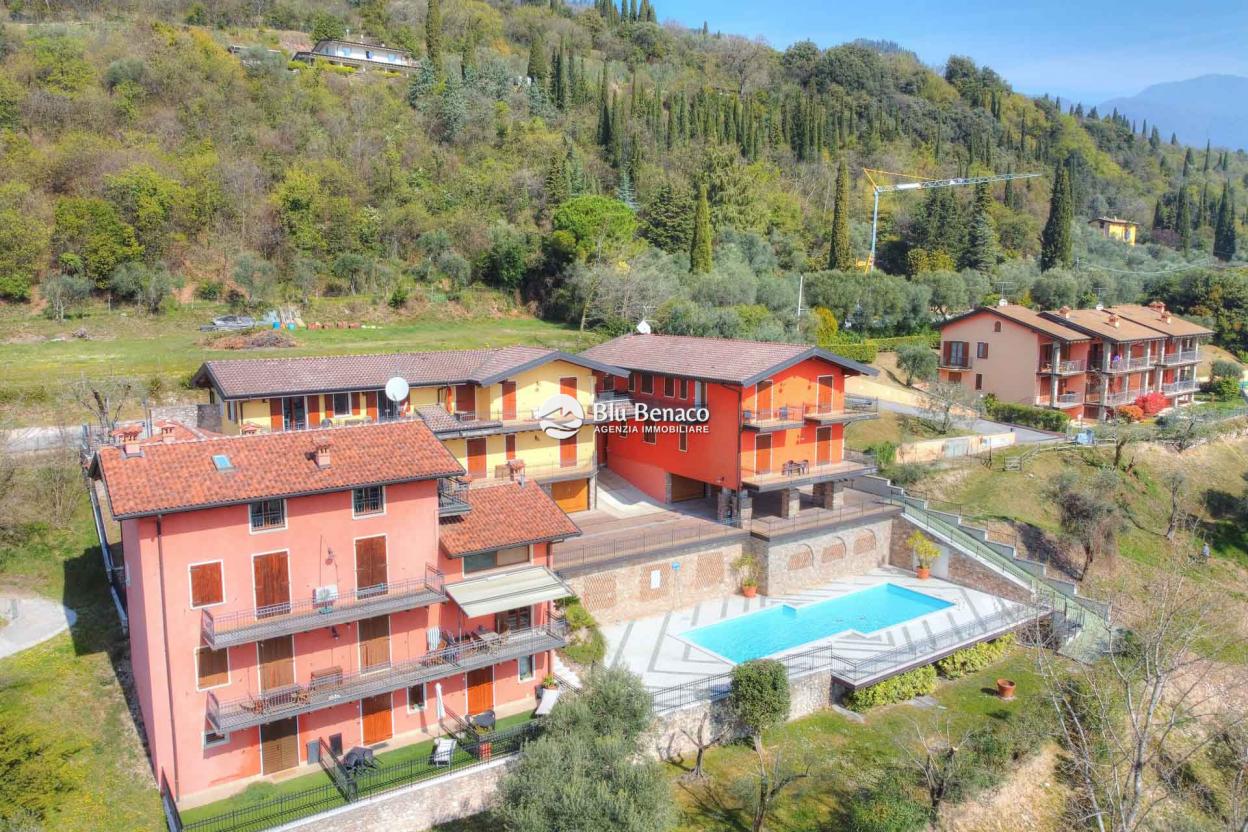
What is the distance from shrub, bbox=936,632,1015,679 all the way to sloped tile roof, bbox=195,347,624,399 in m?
15.5

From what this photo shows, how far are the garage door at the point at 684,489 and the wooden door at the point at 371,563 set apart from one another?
50.0 feet

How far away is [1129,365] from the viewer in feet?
168

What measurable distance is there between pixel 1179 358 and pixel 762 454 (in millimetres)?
41808

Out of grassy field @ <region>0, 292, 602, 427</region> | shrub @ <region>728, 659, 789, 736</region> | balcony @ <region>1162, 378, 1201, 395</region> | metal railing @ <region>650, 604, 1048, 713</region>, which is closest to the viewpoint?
shrub @ <region>728, 659, 789, 736</region>

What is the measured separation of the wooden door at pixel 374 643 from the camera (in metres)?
19.5

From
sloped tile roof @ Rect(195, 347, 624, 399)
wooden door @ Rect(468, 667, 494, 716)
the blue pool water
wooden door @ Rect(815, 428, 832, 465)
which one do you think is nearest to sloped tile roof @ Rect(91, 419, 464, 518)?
wooden door @ Rect(468, 667, 494, 716)

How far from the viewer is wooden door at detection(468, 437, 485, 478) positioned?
2845 cm

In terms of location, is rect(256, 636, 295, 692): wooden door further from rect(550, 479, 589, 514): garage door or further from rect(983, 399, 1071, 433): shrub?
rect(983, 399, 1071, 433): shrub

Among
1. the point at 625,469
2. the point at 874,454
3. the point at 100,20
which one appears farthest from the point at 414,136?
the point at 874,454

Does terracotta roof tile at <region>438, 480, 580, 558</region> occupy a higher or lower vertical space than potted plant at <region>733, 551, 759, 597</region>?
higher

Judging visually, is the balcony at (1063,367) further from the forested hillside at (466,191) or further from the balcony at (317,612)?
the balcony at (317,612)

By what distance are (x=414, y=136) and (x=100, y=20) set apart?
107 feet

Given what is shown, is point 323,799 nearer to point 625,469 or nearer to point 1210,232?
point 625,469

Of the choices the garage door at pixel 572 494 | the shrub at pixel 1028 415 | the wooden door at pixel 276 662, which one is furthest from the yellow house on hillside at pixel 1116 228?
the wooden door at pixel 276 662
